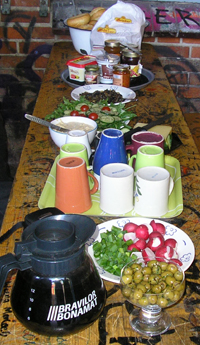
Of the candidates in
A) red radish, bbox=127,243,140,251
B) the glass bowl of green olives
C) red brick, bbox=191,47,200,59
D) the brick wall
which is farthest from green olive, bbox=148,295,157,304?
red brick, bbox=191,47,200,59

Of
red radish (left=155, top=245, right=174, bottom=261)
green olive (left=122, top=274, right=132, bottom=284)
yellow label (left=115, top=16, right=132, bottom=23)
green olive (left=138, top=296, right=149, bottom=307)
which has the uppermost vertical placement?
yellow label (left=115, top=16, right=132, bottom=23)

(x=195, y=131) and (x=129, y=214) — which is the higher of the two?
(x=129, y=214)

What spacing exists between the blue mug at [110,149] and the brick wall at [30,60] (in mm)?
1774

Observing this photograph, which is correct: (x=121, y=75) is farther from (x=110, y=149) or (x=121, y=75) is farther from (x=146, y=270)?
(x=146, y=270)

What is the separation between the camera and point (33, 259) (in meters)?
0.66

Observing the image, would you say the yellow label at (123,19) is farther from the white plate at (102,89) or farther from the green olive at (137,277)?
the green olive at (137,277)

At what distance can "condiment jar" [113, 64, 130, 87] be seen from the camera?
1.90 meters

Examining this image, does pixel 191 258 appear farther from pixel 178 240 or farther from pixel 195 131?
pixel 195 131

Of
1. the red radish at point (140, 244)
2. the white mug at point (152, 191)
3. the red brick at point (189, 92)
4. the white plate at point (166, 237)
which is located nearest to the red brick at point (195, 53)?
the red brick at point (189, 92)

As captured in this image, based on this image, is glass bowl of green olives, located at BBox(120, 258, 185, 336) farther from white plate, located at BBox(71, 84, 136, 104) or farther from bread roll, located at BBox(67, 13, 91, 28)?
bread roll, located at BBox(67, 13, 91, 28)

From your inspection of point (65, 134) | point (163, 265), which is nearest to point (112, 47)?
point (65, 134)

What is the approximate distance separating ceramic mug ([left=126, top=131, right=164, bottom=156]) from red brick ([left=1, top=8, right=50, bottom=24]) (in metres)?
1.86

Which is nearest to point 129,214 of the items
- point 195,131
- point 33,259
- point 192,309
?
point 192,309

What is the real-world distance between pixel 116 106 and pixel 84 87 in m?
0.34
